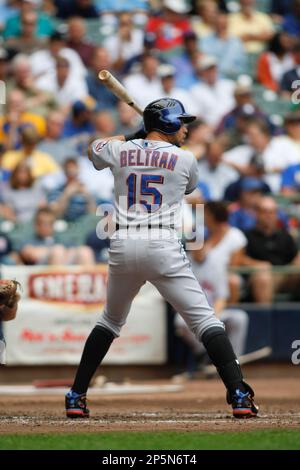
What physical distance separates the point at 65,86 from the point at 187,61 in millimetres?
1808

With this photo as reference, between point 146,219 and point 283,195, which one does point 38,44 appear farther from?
point 146,219

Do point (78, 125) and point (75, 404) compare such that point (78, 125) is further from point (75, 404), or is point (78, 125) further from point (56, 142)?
point (75, 404)

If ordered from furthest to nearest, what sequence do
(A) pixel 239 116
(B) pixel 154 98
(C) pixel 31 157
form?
(B) pixel 154 98, (A) pixel 239 116, (C) pixel 31 157

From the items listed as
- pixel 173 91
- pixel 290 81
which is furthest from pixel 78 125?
pixel 290 81

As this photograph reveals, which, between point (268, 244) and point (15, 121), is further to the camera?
point (15, 121)

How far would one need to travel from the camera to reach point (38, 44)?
14844 millimetres

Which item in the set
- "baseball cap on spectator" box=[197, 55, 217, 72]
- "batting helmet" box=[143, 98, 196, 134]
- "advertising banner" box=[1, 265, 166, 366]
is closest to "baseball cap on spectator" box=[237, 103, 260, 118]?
"baseball cap on spectator" box=[197, 55, 217, 72]

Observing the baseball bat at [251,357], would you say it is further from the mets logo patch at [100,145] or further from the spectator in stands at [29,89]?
the mets logo patch at [100,145]

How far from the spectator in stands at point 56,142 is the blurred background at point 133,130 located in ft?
0.05

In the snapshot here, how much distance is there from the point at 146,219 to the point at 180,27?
9323mm

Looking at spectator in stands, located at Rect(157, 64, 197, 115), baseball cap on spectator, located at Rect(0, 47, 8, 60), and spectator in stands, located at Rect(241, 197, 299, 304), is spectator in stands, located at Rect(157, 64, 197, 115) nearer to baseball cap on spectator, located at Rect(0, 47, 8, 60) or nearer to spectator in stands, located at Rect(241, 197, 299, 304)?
baseball cap on spectator, located at Rect(0, 47, 8, 60)

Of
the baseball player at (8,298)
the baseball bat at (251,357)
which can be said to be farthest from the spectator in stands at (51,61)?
the baseball player at (8,298)

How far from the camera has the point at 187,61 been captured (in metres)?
14.9

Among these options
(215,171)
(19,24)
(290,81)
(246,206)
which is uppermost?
(19,24)
